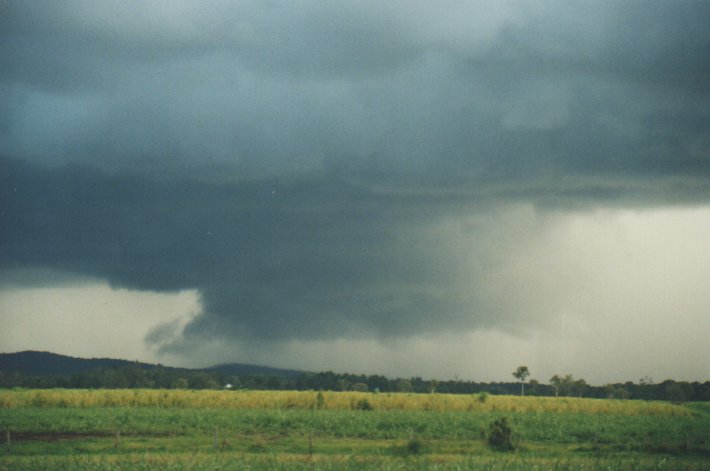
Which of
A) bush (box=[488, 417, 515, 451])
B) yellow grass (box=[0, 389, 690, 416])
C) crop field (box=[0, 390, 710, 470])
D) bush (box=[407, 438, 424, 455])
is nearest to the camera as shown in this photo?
crop field (box=[0, 390, 710, 470])

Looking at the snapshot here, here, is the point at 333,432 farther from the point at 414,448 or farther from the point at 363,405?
the point at 363,405

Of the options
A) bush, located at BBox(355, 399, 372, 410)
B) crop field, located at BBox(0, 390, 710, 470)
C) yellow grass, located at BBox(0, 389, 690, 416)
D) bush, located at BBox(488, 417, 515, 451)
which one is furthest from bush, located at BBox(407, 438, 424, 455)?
bush, located at BBox(355, 399, 372, 410)

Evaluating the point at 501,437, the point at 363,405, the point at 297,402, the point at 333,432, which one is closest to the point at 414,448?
the point at 501,437

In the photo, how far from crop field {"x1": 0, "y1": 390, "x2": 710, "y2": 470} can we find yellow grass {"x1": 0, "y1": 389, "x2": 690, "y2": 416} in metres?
0.13

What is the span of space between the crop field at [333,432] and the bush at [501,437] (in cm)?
15

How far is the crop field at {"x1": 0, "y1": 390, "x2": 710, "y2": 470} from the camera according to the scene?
3447 centimetres

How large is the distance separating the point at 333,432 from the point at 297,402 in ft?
70.4

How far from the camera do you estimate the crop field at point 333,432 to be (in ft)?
113

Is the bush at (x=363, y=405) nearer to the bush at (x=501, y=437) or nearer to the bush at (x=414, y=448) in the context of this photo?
the bush at (x=501, y=437)

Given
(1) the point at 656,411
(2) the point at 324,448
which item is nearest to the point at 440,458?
(2) the point at 324,448

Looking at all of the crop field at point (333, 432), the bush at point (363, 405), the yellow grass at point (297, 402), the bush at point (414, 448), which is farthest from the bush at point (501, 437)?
the bush at point (363, 405)

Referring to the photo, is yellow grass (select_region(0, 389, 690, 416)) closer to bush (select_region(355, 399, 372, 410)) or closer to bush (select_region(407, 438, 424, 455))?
bush (select_region(355, 399, 372, 410))

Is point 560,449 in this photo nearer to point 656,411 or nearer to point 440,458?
point 440,458

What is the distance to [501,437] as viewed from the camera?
156ft
